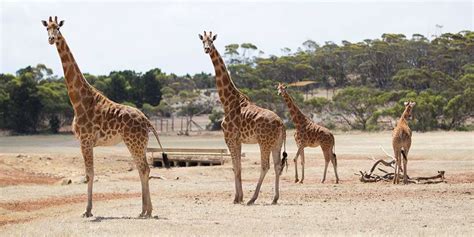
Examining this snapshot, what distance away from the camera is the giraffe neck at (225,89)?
21.4 metres

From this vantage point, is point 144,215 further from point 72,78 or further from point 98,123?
point 72,78

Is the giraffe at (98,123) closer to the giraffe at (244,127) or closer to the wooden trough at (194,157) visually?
the giraffe at (244,127)

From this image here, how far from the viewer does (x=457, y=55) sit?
109 meters

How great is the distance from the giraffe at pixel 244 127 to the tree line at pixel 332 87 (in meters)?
51.3

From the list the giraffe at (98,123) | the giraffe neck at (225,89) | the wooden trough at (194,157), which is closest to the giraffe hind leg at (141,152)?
the giraffe at (98,123)

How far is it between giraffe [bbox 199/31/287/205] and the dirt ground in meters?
0.95

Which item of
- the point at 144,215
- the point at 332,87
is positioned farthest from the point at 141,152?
the point at 332,87

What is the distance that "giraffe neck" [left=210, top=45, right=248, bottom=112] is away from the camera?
70.1ft

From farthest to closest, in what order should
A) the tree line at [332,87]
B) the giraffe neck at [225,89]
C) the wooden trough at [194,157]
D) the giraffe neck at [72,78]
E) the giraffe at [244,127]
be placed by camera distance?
the tree line at [332,87] < the wooden trough at [194,157] < the giraffe neck at [225,89] < the giraffe at [244,127] < the giraffe neck at [72,78]

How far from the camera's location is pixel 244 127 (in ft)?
68.6

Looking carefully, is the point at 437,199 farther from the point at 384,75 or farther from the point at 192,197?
the point at 384,75

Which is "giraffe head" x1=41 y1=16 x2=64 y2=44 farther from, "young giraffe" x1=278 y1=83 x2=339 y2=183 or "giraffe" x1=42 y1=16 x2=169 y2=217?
"young giraffe" x1=278 y1=83 x2=339 y2=183

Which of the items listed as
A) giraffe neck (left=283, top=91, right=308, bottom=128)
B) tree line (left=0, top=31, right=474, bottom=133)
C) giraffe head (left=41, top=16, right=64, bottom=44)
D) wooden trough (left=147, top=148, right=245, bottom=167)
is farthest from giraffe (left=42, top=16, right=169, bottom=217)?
tree line (left=0, top=31, right=474, bottom=133)

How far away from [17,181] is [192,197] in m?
10.6
